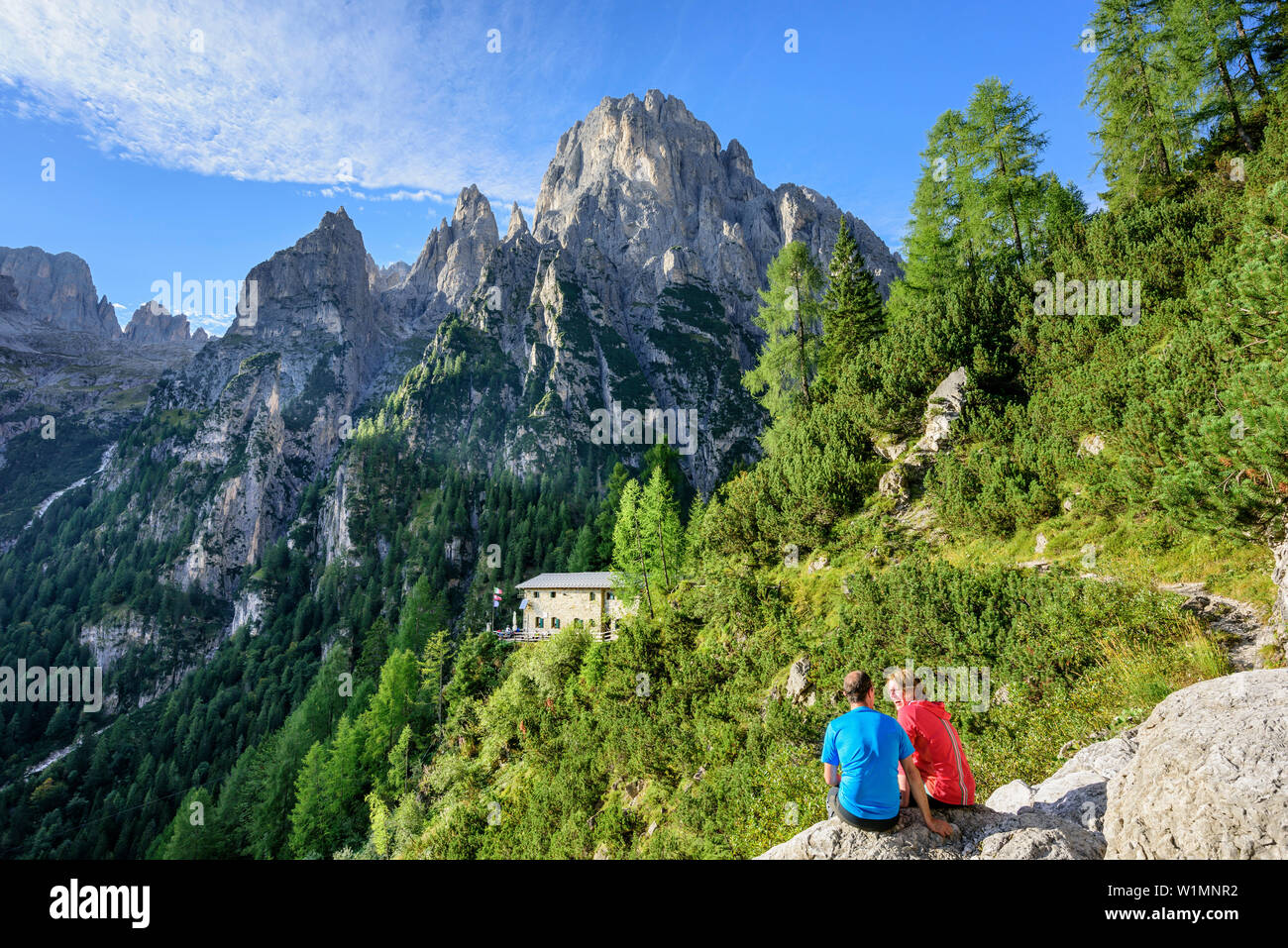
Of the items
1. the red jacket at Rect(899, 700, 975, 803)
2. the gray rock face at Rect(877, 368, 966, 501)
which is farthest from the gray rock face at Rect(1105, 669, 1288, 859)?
the gray rock face at Rect(877, 368, 966, 501)

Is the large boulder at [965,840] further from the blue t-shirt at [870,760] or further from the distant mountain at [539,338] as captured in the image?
the distant mountain at [539,338]

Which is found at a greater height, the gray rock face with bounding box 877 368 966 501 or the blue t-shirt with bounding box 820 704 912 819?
the gray rock face with bounding box 877 368 966 501

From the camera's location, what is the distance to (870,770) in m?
5.11

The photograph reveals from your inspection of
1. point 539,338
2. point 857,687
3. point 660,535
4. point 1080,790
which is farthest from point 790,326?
point 539,338

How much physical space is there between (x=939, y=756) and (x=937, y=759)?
0.13ft

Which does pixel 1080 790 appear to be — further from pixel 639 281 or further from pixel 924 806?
pixel 639 281

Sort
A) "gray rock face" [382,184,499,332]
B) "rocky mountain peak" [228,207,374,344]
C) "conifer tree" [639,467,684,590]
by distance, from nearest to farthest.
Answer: "conifer tree" [639,467,684,590]
"rocky mountain peak" [228,207,374,344]
"gray rock face" [382,184,499,332]

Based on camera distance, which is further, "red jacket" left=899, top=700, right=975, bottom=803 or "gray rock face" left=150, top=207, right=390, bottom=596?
"gray rock face" left=150, top=207, right=390, bottom=596

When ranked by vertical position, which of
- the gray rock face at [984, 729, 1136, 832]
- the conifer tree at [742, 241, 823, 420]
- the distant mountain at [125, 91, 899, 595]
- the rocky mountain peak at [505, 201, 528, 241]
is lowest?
the gray rock face at [984, 729, 1136, 832]

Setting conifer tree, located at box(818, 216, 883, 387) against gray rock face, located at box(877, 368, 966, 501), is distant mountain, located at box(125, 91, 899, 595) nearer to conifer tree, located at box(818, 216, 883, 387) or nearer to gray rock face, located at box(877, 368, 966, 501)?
conifer tree, located at box(818, 216, 883, 387)

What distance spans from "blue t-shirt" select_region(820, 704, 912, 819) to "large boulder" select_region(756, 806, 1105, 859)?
256mm

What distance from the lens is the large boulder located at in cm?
468

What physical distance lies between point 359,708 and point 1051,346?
7073 centimetres
